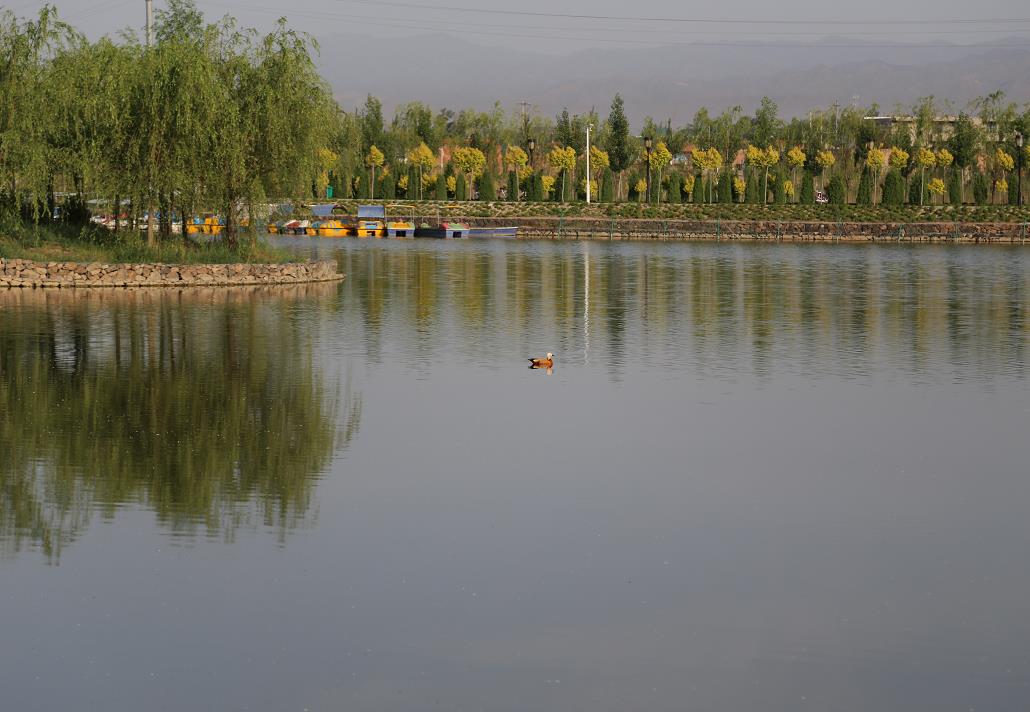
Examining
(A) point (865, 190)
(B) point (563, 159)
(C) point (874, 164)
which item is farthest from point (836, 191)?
(B) point (563, 159)

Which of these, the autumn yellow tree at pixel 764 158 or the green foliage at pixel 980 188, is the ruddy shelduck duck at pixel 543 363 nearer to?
the autumn yellow tree at pixel 764 158

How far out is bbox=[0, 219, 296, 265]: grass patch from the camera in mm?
45281

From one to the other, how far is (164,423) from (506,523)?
22.8ft

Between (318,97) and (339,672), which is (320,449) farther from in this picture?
(318,97)

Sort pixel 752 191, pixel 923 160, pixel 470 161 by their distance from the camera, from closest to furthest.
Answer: pixel 752 191 < pixel 923 160 < pixel 470 161

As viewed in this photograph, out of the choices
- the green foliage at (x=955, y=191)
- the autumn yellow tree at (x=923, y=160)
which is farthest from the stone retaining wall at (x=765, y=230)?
the autumn yellow tree at (x=923, y=160)

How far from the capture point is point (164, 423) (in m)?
19.5

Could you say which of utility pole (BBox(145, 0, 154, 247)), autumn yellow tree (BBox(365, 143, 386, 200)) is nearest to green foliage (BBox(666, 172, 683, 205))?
autumn yellow tree (BBox(365, 143, 386, 200))

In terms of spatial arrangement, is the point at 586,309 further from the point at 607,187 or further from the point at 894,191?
the point at 894,191

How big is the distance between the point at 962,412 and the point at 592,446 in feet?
22.5

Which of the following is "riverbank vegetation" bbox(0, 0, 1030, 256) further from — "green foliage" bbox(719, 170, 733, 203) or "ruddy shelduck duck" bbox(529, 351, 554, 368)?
"ruddy shelduck duck" bbox(529, 351, 554, 368)

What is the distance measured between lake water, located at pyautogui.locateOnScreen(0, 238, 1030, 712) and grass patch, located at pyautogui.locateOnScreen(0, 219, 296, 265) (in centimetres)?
1434

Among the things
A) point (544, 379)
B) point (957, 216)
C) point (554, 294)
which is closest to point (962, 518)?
point (544, 379)

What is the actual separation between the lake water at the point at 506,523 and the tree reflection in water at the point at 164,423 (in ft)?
0.26
